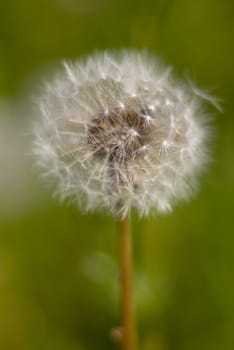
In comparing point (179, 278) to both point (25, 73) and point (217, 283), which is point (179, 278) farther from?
point (25, 73)

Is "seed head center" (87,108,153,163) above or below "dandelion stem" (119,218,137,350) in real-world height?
above

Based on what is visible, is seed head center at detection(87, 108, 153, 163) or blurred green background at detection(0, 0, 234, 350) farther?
blurred green background at detection(0, 0, 234, 350)

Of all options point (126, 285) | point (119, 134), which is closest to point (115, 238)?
point (126, 285)

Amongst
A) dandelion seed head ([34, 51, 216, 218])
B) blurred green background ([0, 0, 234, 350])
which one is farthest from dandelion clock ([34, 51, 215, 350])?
blurred green background ([0, 0, 234, 350])

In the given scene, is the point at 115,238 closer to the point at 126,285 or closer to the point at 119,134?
the point at 126,285

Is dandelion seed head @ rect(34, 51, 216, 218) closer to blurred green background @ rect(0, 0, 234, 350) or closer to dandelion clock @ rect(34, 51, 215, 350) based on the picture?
dandelion clock @ rect(34, 51, 215, 350)

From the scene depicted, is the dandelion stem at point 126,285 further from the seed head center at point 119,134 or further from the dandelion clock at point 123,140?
the seed head center at point 119,134
